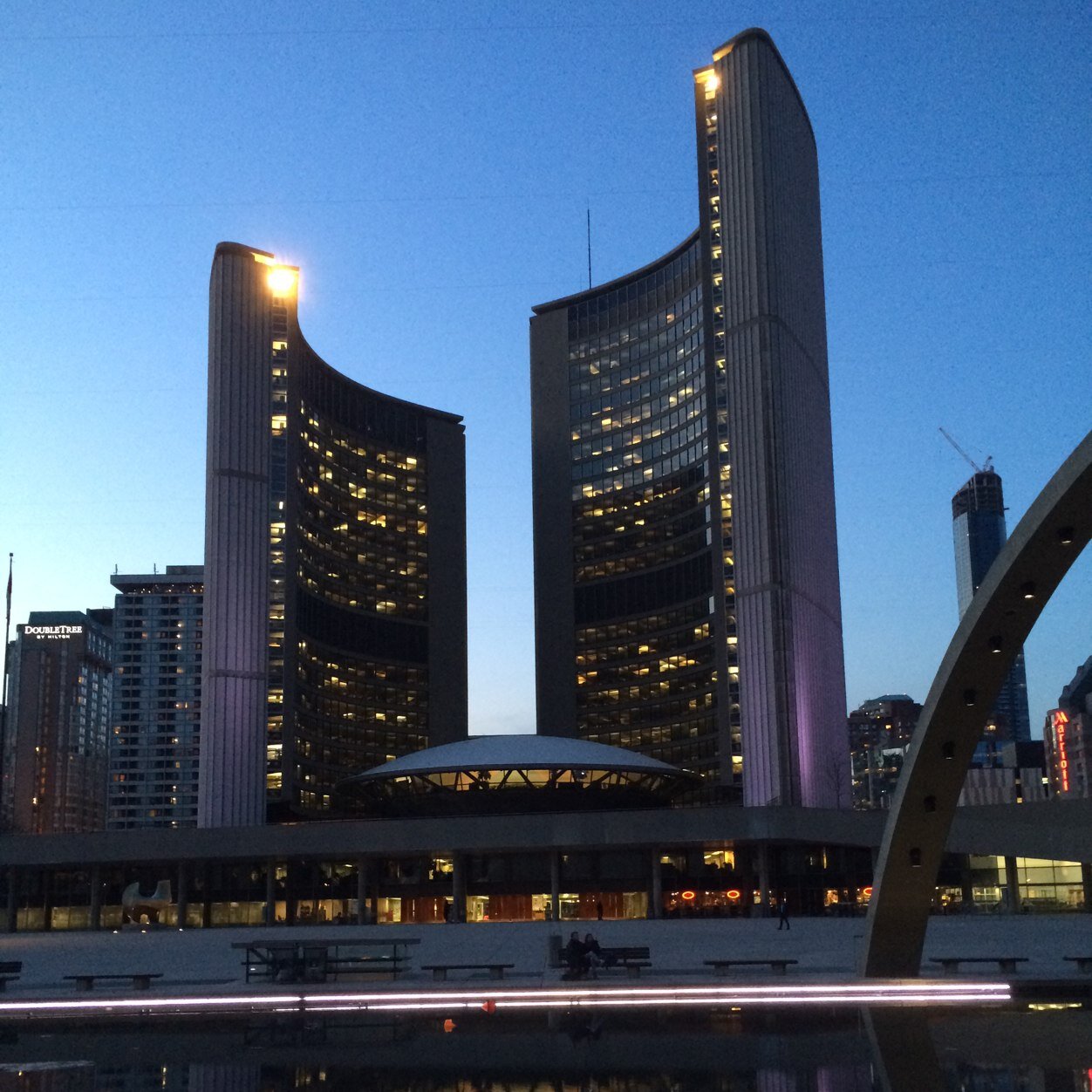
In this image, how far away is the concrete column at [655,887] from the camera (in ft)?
285

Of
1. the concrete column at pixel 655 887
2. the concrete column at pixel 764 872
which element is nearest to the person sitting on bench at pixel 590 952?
the concrete column at pixel 655 887

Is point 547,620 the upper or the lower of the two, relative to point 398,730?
upper

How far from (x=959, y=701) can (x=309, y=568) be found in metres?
124

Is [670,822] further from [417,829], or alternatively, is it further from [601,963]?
[601,963]

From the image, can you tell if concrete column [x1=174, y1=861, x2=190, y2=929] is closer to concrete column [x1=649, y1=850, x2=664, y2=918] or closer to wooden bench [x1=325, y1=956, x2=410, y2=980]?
concrete column [x1=649, y1=850, x2=664, y2=918]

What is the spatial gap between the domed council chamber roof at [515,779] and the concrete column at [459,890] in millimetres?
8324

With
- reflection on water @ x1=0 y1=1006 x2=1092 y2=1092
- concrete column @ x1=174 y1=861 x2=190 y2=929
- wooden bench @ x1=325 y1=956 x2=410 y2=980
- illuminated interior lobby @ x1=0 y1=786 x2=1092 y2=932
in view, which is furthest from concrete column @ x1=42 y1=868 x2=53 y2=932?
reflection on water @ x1=0 y1=1006 x2=1092 y2=1092

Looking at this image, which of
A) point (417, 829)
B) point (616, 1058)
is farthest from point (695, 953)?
point (417, 829)

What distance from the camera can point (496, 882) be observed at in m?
90.7

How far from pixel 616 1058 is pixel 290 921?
265 feet

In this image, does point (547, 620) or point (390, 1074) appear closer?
point (390, 1074)

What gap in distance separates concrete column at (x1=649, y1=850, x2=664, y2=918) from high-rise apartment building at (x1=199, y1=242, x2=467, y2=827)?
47099 mm

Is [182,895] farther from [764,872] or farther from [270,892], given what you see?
[764,872]

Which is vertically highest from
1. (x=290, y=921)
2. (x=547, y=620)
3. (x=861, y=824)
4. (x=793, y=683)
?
(x=547, y=620)
